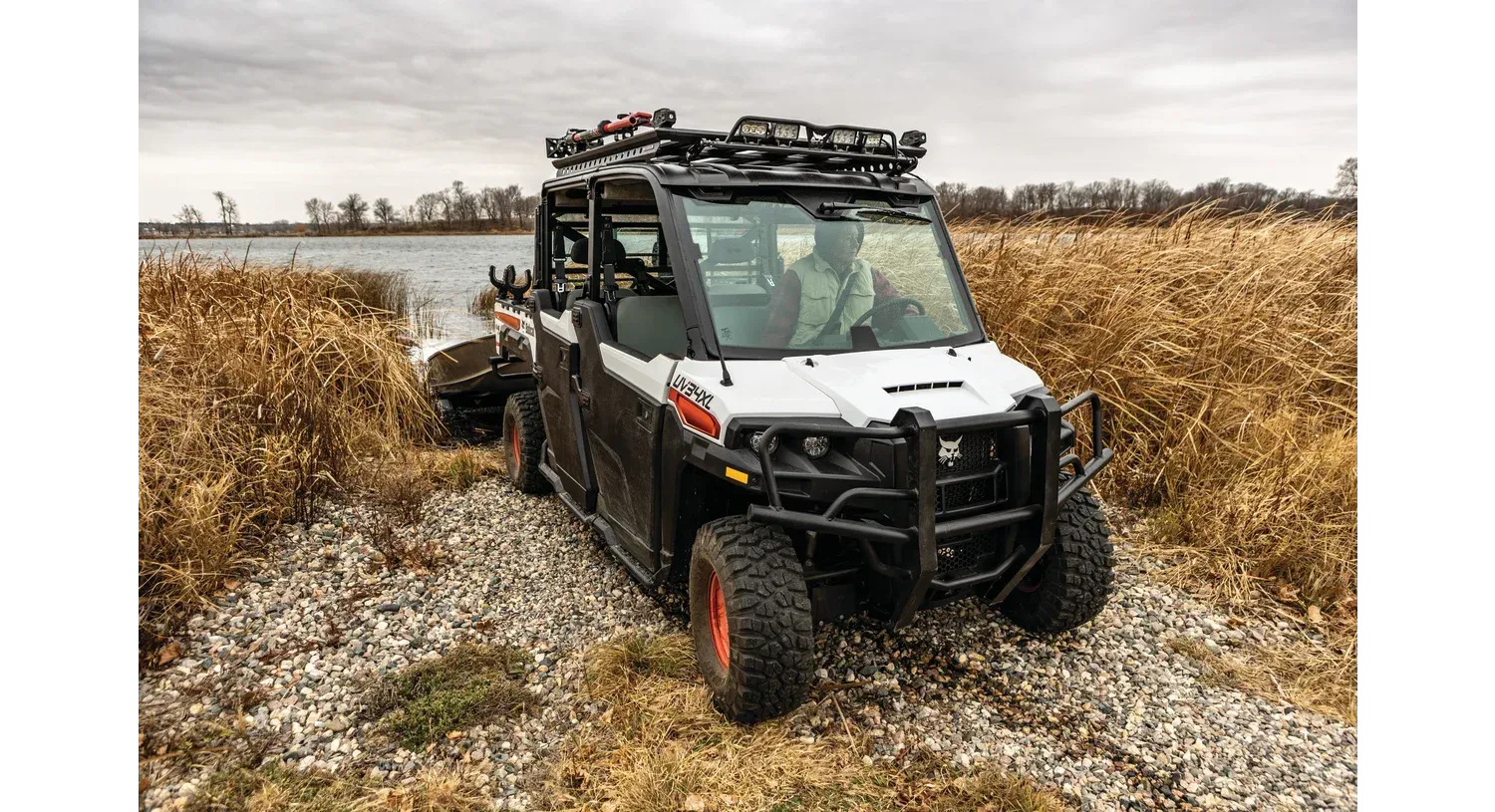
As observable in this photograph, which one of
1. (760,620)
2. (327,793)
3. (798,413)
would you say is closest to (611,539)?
(760,620)

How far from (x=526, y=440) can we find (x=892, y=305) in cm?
299

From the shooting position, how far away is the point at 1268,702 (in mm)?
3531

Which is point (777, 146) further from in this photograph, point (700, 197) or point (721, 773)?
point (721, 773)

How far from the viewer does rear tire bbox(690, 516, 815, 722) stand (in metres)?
3.02

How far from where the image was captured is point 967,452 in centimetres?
312

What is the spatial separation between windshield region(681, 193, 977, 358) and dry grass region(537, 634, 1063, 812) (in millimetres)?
1466

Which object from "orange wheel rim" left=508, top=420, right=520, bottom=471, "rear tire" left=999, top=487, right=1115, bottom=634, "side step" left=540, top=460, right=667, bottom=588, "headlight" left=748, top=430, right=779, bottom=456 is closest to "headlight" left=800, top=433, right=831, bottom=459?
"headlight" left=748, top=430, right=779, bottom=456

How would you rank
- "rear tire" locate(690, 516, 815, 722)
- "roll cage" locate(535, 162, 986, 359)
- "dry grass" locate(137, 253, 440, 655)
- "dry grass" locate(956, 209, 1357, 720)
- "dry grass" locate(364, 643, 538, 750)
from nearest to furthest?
"rear tire" locate(690, 516, 815, 722) < "dry grass" locate(364, 643, 538, 750) < "roll cage" locate(535, 162, 986, 359) < "dry grass" locate(137, 253, 440, 655) < "dry grass" locate(956, 209, 1357, 720)

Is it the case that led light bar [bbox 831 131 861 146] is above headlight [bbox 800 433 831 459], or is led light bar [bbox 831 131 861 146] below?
above

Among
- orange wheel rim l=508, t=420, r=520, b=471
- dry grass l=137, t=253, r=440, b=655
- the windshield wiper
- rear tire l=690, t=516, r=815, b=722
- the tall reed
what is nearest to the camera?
rear tire l=690, t=516, r=815, b=722

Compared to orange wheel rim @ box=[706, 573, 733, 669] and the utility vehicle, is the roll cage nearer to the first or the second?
the utility vehicle

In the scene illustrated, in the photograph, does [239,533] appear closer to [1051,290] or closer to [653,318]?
[653,318]

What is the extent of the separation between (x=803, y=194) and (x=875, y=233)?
389 mm

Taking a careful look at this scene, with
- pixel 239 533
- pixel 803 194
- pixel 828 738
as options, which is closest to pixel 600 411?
pixel 803 194
